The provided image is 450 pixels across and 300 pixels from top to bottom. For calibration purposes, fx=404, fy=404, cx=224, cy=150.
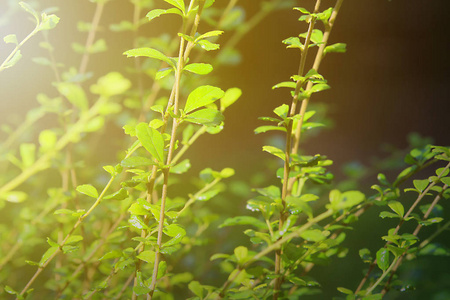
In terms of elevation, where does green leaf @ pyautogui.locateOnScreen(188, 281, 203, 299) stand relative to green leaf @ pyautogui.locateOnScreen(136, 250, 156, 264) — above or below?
below

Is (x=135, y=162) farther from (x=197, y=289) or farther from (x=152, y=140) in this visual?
(x=197, y=289)

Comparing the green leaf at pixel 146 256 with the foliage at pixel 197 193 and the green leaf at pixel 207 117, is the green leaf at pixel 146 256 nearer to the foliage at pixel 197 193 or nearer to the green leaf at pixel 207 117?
the foliage at pixel 197 193

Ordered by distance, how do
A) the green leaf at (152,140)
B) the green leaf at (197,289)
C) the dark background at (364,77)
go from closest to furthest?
1. the green leaf at (152,140)
2. the green leaf at (197,289)
3. the dark background at (364,77)

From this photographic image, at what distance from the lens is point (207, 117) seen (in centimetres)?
54

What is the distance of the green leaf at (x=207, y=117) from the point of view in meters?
0.52

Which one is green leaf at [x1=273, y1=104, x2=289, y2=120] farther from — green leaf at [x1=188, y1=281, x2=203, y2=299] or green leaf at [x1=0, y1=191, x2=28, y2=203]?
green leaf at [x1=0, y1=191, x2=28, y2=203]

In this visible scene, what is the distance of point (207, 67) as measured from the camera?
53cm

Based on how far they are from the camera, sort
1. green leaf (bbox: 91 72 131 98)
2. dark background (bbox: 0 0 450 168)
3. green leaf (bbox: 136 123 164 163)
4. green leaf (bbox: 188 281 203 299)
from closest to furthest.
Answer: green leaf (bbox: 136 123 164 163)
green leaf (bbox: 188 281 203 299)
green leaf (bbox: 91 72 131 98)
dark background (bbox: 0 0 450 168)

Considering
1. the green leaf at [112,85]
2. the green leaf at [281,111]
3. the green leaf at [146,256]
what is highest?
the green leaf at [112,85]

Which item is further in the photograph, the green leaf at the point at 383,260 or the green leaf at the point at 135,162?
the green leaf at the point at 383,260

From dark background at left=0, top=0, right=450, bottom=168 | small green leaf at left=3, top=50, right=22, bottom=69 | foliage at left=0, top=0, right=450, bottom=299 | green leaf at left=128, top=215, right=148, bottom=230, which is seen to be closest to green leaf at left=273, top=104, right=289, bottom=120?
foliage at left=0, top=0, right=450, bottom=299

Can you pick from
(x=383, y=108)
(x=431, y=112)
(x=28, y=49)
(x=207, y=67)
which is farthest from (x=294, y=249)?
(x=431, y=112)

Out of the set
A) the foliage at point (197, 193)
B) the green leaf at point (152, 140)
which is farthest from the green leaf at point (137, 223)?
the green leaf at point (152, 140)

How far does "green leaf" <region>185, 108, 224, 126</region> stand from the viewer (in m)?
0.52
